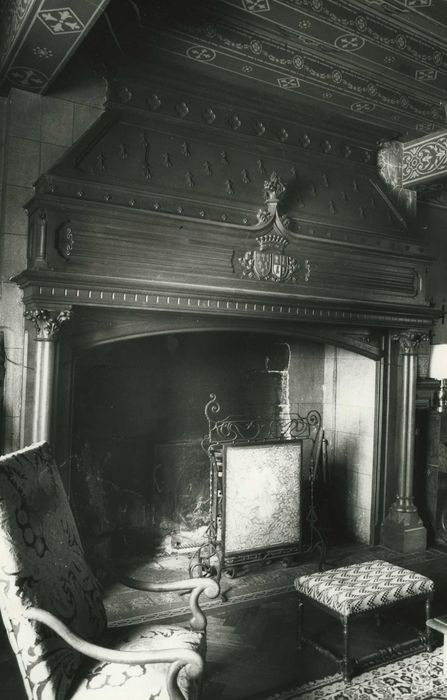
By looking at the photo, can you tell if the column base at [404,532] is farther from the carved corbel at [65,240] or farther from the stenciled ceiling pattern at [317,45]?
the carved corbel at [65,240]

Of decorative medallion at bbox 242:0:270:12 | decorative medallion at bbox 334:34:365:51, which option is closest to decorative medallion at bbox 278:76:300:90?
decorative medallion at bbox 334:34:365:51

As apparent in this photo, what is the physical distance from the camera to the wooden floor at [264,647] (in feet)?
8.76

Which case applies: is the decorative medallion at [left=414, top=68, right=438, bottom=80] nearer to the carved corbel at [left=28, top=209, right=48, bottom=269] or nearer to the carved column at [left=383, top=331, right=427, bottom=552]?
the carved column at [left=383, top=331, right=427, bottom=552]

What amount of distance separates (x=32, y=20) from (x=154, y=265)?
1438 mm

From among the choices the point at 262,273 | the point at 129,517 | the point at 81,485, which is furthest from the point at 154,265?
the point at 129,517

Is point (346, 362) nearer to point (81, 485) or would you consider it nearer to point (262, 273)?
point (262, 273)

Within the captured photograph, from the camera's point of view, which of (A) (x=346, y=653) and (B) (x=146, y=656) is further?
(A) (x=346, y=653)

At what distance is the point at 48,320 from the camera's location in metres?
3.17

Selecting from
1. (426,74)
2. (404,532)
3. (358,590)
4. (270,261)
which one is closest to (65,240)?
(270,261)

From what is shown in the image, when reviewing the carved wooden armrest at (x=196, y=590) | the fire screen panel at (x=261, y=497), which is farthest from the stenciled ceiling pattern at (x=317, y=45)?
the carved wooden armrest at (x=196, y=590)

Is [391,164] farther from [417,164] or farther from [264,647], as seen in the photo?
[264,647]

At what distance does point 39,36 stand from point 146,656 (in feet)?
8.97

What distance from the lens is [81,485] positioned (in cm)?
397

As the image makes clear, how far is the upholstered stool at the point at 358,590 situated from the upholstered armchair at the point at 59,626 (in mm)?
822
